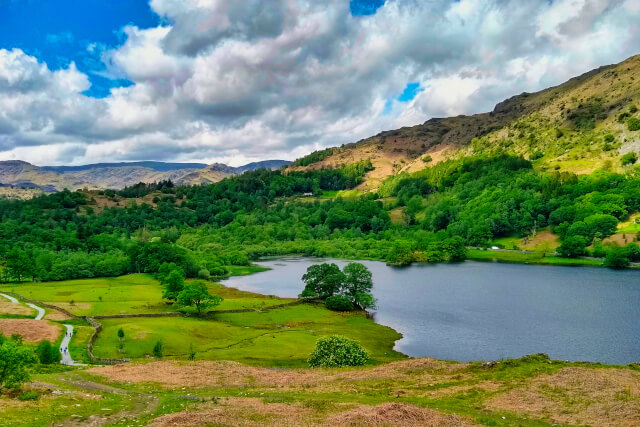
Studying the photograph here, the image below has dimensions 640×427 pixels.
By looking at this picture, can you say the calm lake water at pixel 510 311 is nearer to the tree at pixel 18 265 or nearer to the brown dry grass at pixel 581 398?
the brown dry grass at pixel 581 398

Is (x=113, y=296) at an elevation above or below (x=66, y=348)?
below

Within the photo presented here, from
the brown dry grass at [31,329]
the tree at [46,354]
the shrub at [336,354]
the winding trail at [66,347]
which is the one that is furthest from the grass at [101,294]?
the shrub at [336,354]

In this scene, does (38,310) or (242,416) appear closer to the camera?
(242,416)

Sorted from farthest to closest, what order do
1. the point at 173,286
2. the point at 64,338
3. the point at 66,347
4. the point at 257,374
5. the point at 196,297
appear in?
the point at 173,286, the point at 196,297, the point at 64,338, the point at 66,347, the point at 257,374

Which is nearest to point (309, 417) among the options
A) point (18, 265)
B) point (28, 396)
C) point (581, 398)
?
point (581, 398)

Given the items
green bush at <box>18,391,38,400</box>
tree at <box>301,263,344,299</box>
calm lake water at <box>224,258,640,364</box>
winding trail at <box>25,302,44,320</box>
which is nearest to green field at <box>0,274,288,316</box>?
winding trail at <box>25,302,44,320</box>

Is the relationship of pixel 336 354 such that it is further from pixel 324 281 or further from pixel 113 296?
pixel 113 296

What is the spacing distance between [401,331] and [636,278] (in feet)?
322

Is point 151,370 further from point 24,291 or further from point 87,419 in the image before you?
point 24,291

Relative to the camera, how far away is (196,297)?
115 metres

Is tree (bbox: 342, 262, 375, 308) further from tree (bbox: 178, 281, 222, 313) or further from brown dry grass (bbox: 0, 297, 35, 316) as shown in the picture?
brown dry grass (bbox: 0, 297, 35, 316)

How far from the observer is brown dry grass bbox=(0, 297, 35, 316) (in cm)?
11171

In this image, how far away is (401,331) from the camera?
4274 inches

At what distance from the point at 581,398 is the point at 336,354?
1440 inches
